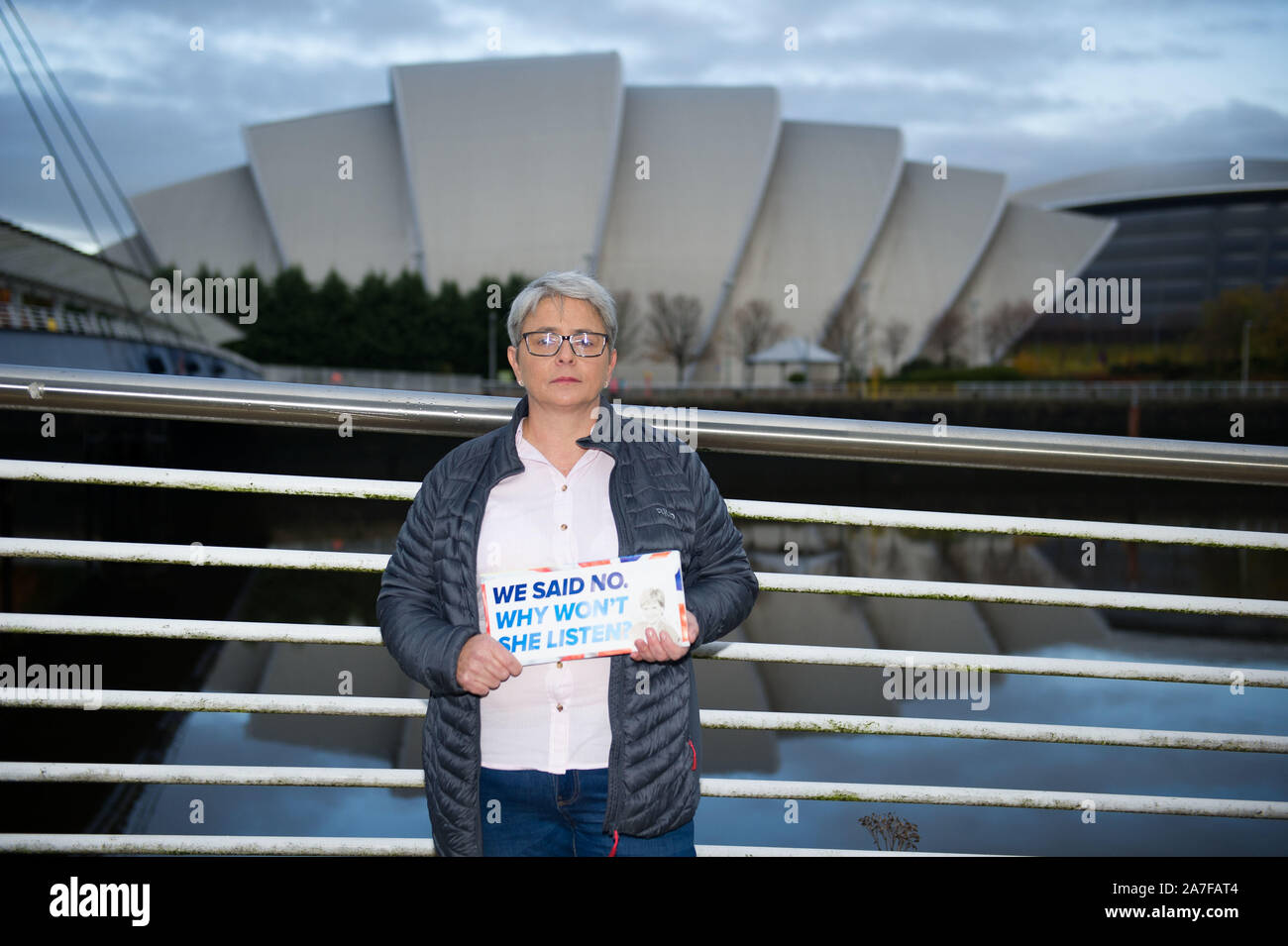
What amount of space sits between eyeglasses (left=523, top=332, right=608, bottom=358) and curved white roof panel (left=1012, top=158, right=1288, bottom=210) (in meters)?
62.1

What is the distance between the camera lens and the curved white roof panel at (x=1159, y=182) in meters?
54.9

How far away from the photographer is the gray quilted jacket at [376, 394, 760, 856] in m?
1.52

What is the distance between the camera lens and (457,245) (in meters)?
44.2

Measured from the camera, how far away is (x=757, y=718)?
1.90 meters

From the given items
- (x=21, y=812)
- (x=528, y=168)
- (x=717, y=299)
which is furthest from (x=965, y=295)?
(x=21, y=812)

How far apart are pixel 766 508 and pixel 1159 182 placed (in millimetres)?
64288

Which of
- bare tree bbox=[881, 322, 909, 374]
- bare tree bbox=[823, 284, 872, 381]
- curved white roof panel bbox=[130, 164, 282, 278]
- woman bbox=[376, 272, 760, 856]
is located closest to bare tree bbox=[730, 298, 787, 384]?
bare tree bbox=[823, 284, 872, 381]

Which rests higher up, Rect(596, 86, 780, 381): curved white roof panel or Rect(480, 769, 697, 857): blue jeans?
Rect(596, 86, 780, 381): curved white roof panel

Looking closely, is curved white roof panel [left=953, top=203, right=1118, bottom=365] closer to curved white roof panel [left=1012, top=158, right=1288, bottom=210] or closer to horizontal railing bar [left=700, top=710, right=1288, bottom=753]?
curved white roof panel [left=1012, top=158, right=1288, bottom=210]

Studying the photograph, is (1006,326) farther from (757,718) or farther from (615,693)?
(615,693)

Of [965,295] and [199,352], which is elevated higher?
[965,295]

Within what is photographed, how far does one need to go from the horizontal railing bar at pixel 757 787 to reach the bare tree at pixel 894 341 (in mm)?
43668

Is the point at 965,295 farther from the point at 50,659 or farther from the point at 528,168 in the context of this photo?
the point at 50,659
